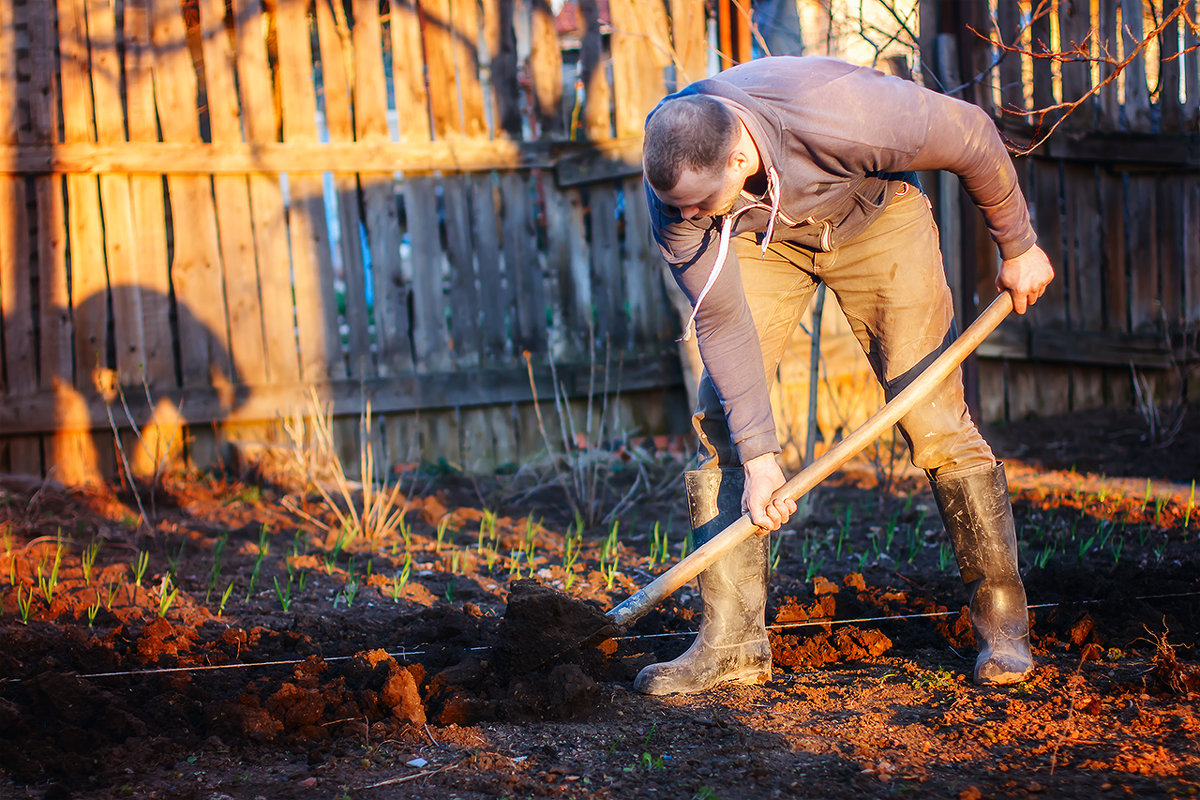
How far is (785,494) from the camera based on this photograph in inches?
97.1

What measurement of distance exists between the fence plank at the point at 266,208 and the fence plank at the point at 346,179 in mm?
303

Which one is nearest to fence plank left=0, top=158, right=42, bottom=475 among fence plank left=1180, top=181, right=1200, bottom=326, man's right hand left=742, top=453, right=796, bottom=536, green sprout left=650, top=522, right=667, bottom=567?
green sprout left=650, top=522, right=667, bottom=567

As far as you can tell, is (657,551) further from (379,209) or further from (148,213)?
(148,213)

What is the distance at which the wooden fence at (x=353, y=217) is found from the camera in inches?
204

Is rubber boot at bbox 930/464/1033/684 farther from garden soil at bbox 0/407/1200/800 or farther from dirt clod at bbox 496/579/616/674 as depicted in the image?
dirt clod at bbox 496/579/616/674

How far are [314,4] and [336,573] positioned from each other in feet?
11.6

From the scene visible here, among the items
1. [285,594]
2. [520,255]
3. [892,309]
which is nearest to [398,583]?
[285,594]

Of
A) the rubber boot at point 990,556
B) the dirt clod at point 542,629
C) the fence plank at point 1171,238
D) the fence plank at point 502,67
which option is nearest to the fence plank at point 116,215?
the fence plank at point 502,67

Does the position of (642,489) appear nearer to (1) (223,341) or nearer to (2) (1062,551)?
(2) (1062,551)

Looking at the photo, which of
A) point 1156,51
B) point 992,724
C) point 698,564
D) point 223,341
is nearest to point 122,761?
point 698,564

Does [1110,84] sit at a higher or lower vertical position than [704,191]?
higher

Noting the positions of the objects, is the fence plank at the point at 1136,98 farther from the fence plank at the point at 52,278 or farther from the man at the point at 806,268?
the fence plank at the point at 52,278

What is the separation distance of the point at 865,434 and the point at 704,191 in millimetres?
857

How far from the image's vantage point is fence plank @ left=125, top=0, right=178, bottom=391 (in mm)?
5254
